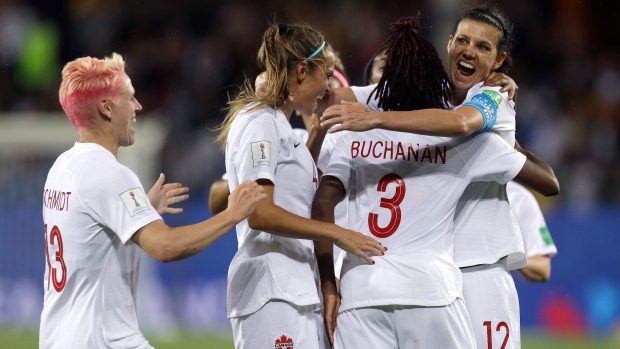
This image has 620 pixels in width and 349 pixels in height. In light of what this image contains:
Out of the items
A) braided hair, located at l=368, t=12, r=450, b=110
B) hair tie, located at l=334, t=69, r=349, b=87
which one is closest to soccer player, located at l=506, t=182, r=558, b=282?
hair tie, located at l=334, t=69, r=349, b=87

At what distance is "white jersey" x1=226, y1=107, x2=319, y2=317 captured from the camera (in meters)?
4.57

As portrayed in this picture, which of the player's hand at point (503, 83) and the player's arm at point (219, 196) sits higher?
the player's hand at point (503, 83)

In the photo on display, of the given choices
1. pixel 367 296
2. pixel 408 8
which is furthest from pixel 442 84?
pixel 408 8

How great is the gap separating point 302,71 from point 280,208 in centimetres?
77

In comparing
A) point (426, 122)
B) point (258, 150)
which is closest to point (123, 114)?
point (258, 150)

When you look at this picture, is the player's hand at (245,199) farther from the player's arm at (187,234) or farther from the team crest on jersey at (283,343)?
the team crest on jersey at (283,343)

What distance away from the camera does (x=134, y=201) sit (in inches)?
165

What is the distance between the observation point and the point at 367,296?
4.54 metres

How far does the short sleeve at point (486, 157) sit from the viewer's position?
464 cm

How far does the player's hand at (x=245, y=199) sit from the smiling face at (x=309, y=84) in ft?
2.32

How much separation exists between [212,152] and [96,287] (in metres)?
9.81

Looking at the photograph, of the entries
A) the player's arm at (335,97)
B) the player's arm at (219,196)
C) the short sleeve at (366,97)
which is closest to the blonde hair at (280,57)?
the short sleeve at (366,97)

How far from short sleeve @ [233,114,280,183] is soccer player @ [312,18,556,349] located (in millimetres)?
365

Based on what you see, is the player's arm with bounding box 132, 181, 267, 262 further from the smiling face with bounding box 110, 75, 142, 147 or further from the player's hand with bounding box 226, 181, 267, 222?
the smiling face with bounding box 110, 75, 142, 147
